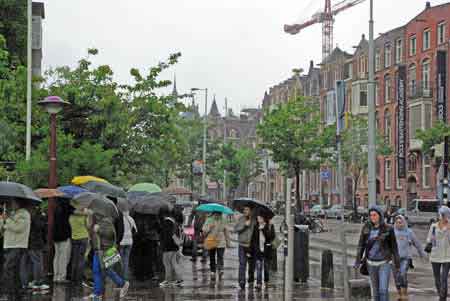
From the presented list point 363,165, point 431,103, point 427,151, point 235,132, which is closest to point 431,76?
point 431,103

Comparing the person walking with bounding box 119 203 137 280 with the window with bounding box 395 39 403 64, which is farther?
the window with bounding box 395 39 403 64

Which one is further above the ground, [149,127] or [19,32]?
[19,32]

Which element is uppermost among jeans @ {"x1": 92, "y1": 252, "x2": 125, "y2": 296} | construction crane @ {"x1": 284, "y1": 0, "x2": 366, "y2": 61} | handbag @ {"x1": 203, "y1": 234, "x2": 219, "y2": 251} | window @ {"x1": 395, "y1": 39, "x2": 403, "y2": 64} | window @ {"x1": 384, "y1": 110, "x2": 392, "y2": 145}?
construction crane @ {"x1": 284, "y1": 0, "x2": 366, "y2": 61}

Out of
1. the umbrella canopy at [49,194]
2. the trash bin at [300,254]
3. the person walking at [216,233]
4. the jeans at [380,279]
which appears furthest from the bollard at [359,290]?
the umbrella canopy at [49,194]

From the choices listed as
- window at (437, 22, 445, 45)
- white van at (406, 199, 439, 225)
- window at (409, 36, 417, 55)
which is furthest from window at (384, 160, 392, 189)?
white van at (406, 199, 439, 225)

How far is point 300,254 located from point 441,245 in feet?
13.2

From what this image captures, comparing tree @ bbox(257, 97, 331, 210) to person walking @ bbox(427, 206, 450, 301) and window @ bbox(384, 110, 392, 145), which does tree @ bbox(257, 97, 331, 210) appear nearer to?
window @ bbox(384, 110, 392, 145)

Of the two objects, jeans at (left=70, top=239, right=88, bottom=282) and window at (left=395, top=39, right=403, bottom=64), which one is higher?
window at (left=395, top=39, right=403, bottom=64)

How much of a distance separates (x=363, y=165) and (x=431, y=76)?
929cm

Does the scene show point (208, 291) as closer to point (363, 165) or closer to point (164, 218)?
point (164, 218)

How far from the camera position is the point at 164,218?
628 inches

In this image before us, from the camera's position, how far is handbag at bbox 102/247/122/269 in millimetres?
12184

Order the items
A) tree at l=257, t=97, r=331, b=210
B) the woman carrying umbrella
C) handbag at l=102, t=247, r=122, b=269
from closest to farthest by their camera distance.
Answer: handbag at l=102, t=247, r=122, b=269 < the woman carrying umbrella < tree at l=257, t=97, r=331, b=210

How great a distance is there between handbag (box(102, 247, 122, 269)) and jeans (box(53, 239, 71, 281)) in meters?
3.49
